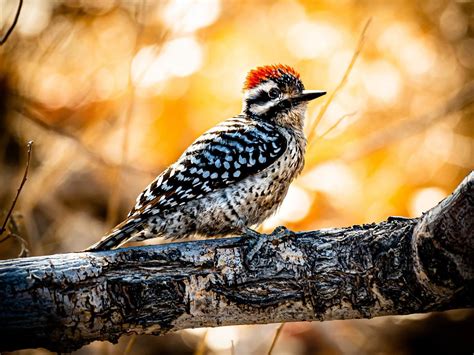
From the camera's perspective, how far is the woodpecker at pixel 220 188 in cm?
380

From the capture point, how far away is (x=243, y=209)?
12.7 ft

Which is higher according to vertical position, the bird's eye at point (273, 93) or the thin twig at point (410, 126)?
the thin twig at point (410, 126)

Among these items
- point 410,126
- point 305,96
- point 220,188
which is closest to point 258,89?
point 305,96

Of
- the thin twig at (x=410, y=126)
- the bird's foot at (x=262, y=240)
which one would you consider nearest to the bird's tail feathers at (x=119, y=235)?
the bird's foot at (x=262, y=240)

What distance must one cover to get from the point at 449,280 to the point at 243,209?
1540mm

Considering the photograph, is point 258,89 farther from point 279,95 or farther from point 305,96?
point 305,96

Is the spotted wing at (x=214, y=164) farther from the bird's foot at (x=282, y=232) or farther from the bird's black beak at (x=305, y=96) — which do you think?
the bird's foot at (x=282, y=232)

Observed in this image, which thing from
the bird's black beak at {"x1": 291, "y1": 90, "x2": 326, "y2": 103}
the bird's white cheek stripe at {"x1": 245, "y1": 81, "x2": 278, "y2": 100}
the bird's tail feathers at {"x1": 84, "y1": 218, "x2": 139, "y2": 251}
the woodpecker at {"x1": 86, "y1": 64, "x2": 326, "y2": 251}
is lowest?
the bird's tail feathers at {"x1": 84, "y1": 218, "x2": 139, "y2": 251}

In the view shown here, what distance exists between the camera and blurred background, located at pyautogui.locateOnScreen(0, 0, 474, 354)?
5949 mm

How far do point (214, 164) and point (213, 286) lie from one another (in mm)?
1133

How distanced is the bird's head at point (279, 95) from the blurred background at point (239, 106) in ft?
4.95

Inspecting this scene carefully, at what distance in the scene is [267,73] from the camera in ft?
14.5

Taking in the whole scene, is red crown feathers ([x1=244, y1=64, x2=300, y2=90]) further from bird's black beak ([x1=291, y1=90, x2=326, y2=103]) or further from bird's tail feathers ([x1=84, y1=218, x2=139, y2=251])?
bird's tail feathers ([x1=84, y1=218, x2=139, y2=251])

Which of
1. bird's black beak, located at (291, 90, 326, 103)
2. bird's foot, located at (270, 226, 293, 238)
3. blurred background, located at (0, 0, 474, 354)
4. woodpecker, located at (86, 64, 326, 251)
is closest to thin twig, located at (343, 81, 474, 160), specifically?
blurred background, located at (0, 0, 474, 354)
